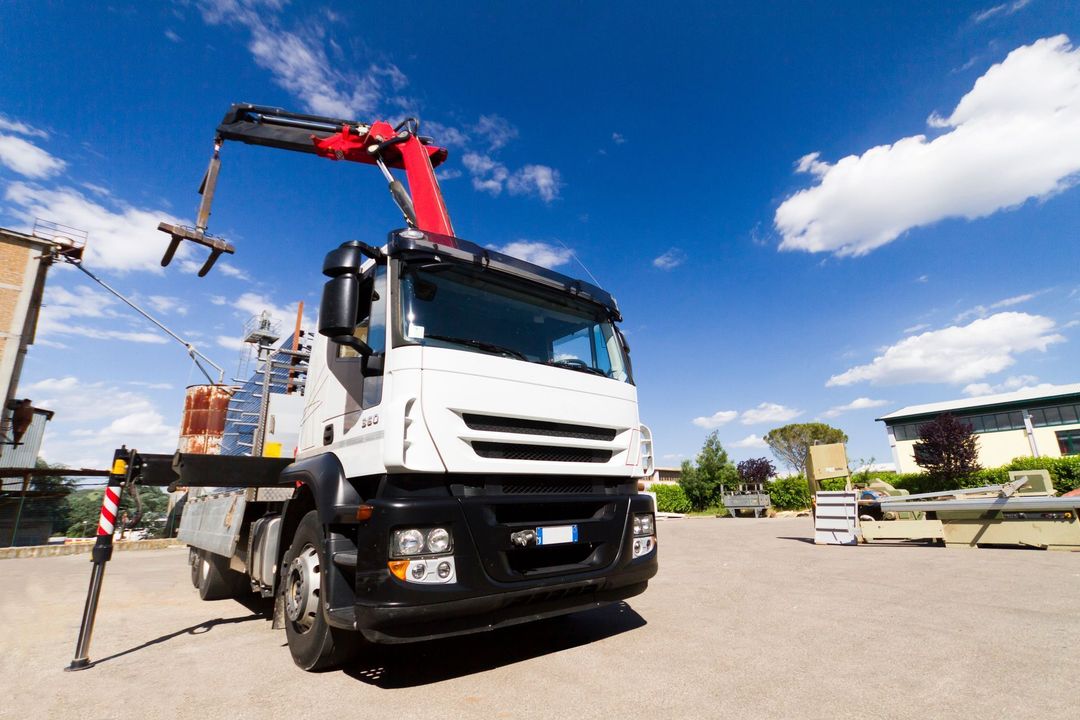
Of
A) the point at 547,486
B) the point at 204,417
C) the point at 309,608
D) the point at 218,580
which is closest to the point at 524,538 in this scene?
the point at 547,486

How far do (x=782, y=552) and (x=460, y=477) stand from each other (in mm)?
8390

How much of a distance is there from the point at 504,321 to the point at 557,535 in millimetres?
1561

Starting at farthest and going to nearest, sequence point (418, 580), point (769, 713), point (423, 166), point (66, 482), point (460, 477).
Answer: point (66, 482)
point (423, 166)
point (460, 477)
point (418, 580)
point (769, 713)

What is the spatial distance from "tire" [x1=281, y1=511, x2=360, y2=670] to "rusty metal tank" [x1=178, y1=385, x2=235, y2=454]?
77.2ft

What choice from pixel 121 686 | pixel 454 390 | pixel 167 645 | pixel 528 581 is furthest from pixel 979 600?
pixel 167 645

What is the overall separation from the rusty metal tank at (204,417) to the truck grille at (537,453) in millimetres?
24862

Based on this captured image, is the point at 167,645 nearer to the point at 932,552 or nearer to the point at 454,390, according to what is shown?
the point at 454,390

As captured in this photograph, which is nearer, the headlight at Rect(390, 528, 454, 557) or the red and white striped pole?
the headlight at Rect(390, 528, 454, 557)

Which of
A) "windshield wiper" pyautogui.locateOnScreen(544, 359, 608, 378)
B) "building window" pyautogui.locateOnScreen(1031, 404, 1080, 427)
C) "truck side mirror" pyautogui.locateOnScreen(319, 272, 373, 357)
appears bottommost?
"windshield wiper" pyautogui.locateOnScreen(544, 359, 608, 378)

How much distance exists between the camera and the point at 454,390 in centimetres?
290

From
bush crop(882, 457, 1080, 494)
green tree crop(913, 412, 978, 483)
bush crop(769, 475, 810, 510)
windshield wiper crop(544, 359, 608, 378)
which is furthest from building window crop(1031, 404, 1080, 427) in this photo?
windshield wiper crop(544, 359, 608, 378)

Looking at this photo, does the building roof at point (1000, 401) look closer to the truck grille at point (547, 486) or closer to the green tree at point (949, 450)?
the green tree at point (949, 450)

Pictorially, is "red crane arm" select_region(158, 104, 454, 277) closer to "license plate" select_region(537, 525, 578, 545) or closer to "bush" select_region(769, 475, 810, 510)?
"license plate" select_region(537, 525, 578, 545)

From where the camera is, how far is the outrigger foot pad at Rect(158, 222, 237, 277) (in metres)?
10.3
